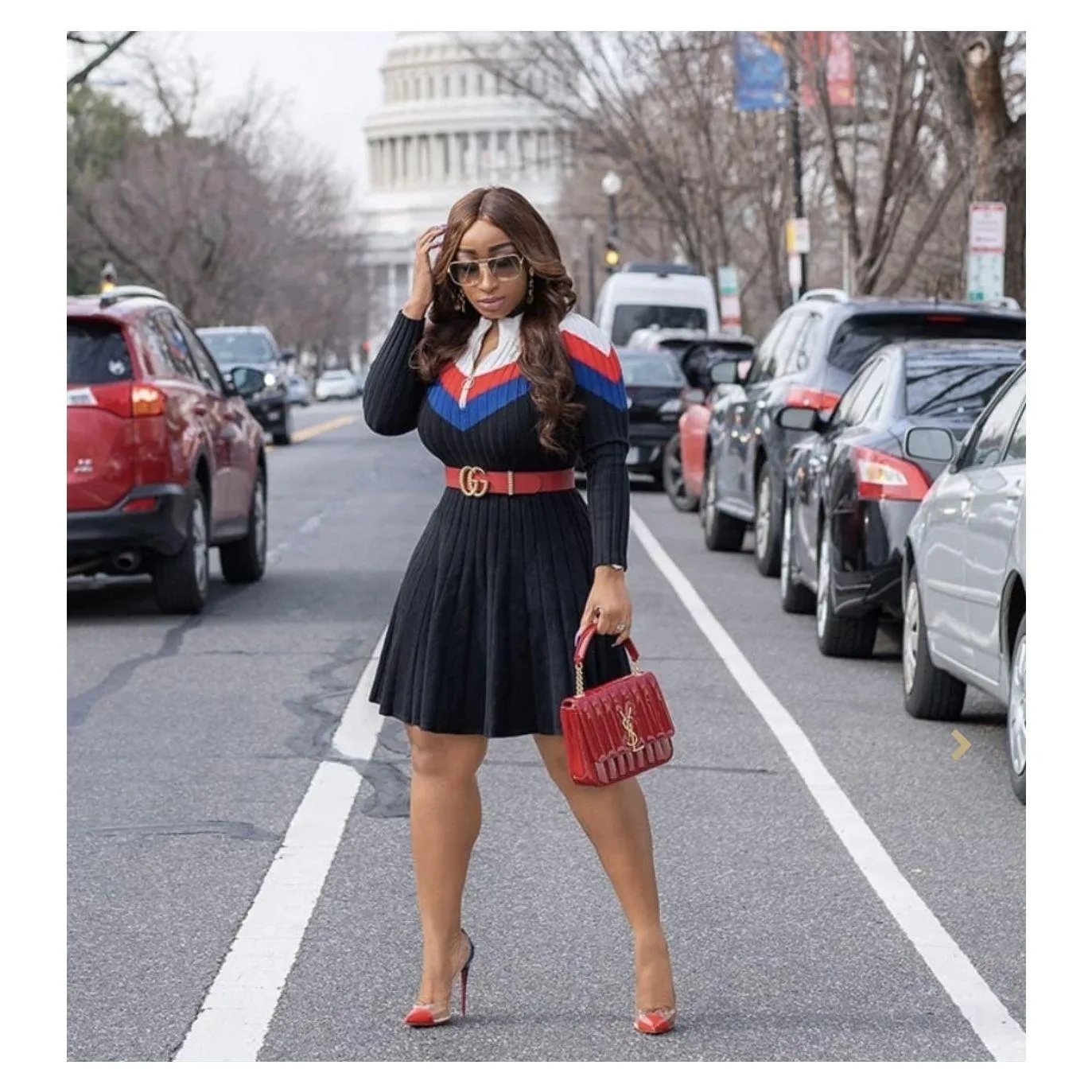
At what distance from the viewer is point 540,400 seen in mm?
5059

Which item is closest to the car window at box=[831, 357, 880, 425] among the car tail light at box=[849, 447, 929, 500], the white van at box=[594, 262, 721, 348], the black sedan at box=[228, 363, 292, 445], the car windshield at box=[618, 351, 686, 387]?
the car tail light at box=[849, 447, 929, 500]

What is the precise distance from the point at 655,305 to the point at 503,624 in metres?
40.9

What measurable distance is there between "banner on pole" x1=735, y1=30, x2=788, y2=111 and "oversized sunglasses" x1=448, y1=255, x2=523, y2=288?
2986 cm

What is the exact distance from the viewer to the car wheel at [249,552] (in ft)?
50.7

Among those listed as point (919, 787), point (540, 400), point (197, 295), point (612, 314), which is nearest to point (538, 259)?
point (540, 400)

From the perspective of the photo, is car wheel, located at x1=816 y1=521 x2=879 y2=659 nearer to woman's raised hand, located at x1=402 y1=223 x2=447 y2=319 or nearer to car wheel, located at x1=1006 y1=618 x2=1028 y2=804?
car wheel, located at x1=1006 y1=618 x2=1028 y2=804

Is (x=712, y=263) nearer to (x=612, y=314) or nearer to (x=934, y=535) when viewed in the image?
(x=612, y=314)

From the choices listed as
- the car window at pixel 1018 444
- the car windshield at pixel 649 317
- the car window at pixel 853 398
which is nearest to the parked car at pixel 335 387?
the car windshield at pixel 649 317

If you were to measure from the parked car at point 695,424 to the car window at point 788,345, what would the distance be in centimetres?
34

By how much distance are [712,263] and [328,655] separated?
45.4 meters

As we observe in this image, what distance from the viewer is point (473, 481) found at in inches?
205

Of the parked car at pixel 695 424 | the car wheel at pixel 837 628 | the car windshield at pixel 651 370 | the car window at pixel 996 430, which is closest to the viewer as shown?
the car window at pixel 996 430

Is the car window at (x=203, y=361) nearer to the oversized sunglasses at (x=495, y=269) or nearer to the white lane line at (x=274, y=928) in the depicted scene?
the white lane line at (x=274, y=928)

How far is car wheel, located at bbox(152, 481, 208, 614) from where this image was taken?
13508 millimetres
